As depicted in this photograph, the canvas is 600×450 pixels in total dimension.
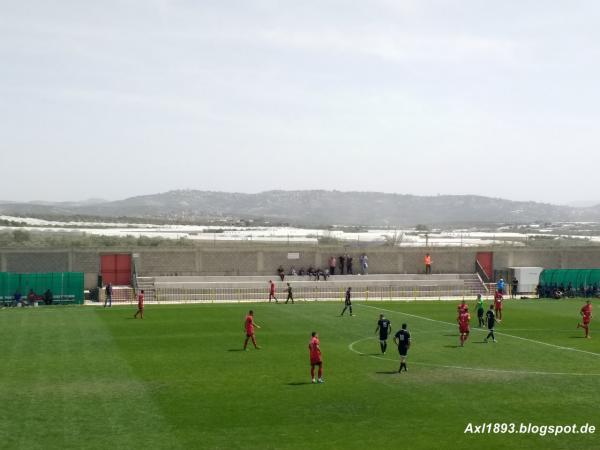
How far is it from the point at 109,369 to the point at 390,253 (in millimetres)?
43772

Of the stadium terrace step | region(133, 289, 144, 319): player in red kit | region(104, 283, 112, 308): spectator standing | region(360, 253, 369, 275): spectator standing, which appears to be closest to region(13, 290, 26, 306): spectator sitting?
region(104, 283, 112, 308): spectator standing

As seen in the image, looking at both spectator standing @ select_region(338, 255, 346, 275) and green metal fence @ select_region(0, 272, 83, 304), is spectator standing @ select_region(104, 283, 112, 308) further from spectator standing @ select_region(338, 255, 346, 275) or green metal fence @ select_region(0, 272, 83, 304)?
spectator standing @ select_region(338, 255, 346, 275)

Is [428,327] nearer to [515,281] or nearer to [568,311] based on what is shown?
[568,311]

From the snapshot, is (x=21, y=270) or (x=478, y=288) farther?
(x=478, y=288)

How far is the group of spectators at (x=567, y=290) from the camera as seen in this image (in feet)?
210

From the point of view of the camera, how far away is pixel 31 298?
55250mm

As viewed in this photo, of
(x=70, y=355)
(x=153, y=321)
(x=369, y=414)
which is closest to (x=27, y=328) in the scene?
(x=153, y=321)

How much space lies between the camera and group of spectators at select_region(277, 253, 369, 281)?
6738 centimetres

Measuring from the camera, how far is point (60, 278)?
56.7 meters

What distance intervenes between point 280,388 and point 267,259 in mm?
42275

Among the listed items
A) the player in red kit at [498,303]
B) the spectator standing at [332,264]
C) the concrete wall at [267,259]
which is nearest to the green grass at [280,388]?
the player in red kit at [498,303]

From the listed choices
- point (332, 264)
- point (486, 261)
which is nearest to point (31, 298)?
point (332, 264)

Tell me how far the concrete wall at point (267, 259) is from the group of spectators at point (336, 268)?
1.45ft

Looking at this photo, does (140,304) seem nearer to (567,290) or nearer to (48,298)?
(48,298)
